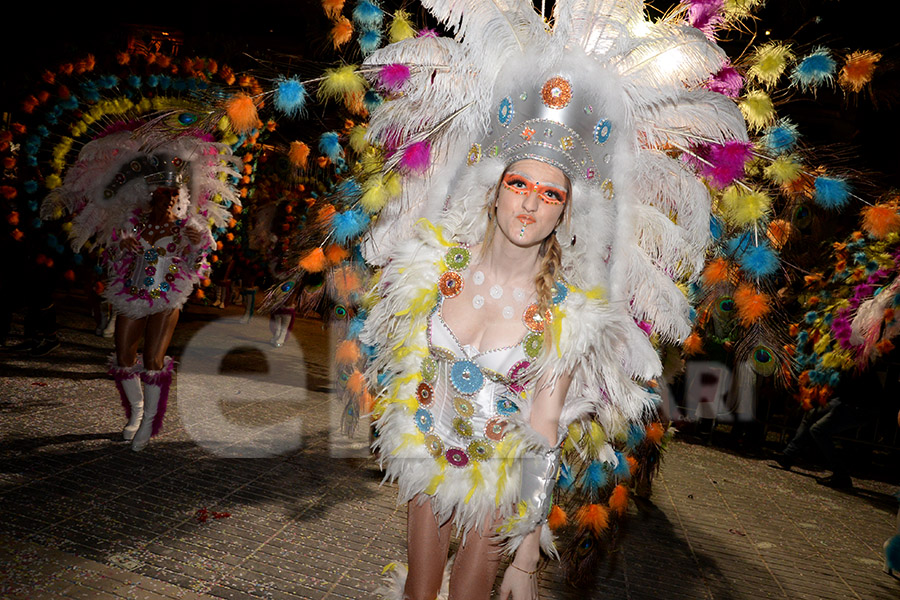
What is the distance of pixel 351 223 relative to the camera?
3.31 metres

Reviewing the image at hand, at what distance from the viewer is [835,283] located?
25.0 feet

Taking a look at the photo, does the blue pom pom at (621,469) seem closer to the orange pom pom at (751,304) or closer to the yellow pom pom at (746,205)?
the orange pom pom at (751,304)

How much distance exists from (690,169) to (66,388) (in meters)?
5.95

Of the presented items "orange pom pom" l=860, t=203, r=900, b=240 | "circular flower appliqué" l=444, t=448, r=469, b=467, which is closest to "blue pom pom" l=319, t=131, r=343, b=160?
"circular flower appliqué" l=444, t=448, r=469, b=467

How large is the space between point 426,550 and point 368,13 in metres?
2.69

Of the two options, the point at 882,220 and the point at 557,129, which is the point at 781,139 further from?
the point at 557,129

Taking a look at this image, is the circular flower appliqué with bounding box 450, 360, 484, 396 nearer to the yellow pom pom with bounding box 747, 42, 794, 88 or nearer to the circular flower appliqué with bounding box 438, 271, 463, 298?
the circular flower appliqué with bounding box 438, 271, 463, 298

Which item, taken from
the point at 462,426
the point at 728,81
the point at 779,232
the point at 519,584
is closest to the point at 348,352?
the point at 462,426

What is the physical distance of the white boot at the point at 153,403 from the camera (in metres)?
4.89

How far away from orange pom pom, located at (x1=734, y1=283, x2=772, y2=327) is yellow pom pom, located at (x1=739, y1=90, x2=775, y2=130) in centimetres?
95

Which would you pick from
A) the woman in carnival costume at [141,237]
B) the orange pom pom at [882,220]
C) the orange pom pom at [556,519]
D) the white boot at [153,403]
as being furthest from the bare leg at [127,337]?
the orange pom pom at [882,220]

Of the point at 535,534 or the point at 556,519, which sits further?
the point at 556,519

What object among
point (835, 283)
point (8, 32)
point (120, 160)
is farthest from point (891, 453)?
point (8, 32)

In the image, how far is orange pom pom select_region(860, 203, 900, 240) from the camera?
2.95 metres
